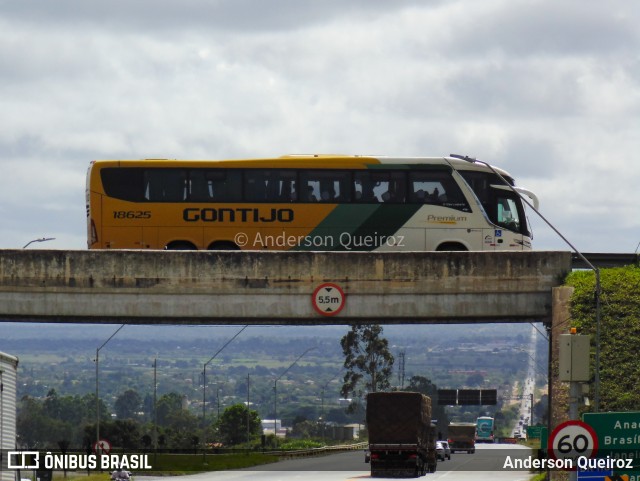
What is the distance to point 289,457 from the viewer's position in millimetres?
85000

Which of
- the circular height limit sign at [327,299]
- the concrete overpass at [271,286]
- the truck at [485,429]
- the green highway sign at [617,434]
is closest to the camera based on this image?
the green highway sign at [617,434]

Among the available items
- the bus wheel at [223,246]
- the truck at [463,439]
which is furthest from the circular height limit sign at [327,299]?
the truck at [463,439]

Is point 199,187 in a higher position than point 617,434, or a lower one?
higher

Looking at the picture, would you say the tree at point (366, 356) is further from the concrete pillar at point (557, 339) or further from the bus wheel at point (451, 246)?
the concrete pillar at point (557, 339)

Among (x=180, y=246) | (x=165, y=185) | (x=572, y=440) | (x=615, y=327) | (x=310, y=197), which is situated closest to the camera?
(x=572, y=440)

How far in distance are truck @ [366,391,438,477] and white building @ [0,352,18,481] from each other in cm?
2035

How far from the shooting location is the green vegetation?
132ft

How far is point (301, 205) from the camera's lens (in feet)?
156

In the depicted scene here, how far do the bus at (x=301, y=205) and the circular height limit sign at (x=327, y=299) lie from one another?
15.7 feet

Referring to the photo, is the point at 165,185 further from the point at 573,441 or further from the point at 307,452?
the point at 307,452

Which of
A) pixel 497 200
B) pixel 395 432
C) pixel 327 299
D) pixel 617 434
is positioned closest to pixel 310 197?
pixel 327 299

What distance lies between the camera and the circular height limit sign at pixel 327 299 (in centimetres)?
4244

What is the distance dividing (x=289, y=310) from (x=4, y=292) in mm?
9631

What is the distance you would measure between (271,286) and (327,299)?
6.43 feet
